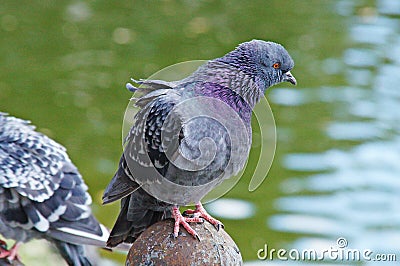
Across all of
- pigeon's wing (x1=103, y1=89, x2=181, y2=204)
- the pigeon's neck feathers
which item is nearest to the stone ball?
pigeon's wing (x1=103, y1=89, x2=181, y2=204)

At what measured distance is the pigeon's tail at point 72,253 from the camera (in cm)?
499

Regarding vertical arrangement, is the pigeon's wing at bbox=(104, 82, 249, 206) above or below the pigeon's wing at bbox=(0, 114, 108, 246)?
above

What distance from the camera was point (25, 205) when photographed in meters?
5.02

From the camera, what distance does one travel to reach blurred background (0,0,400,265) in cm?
758

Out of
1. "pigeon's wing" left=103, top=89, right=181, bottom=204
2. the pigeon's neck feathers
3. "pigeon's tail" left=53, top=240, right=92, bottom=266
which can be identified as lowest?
"pigeon's tail" left=53, top=240, right=92, bottom=266

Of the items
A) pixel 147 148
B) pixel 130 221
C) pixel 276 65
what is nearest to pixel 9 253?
pixel 130 221

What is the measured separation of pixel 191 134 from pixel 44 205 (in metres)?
2.08

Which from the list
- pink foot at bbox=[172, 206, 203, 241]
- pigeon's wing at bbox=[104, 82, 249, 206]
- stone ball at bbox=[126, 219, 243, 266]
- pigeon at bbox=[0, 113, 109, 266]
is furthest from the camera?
pigeon at bbox=[0, 113, 109, 266]

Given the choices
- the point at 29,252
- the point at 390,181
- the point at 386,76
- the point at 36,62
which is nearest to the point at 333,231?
the point at 390,181

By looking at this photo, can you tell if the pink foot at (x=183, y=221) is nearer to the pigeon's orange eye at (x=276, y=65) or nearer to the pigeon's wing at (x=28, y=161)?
the pigeon's orange eye at (x=276, y=65)

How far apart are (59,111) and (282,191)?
3.34 m

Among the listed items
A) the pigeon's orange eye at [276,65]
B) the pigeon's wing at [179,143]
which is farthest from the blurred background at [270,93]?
the pigeon's orange eye at [276,65]

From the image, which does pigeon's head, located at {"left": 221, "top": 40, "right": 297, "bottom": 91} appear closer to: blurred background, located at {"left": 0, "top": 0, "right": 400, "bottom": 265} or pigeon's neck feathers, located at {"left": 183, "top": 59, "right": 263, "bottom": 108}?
pigeon's neck feathers, located at {"left": 183, "top": 59, "right": 263, "bottom": 108}

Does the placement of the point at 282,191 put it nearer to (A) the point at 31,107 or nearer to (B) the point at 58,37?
(A) the point at 31,107
